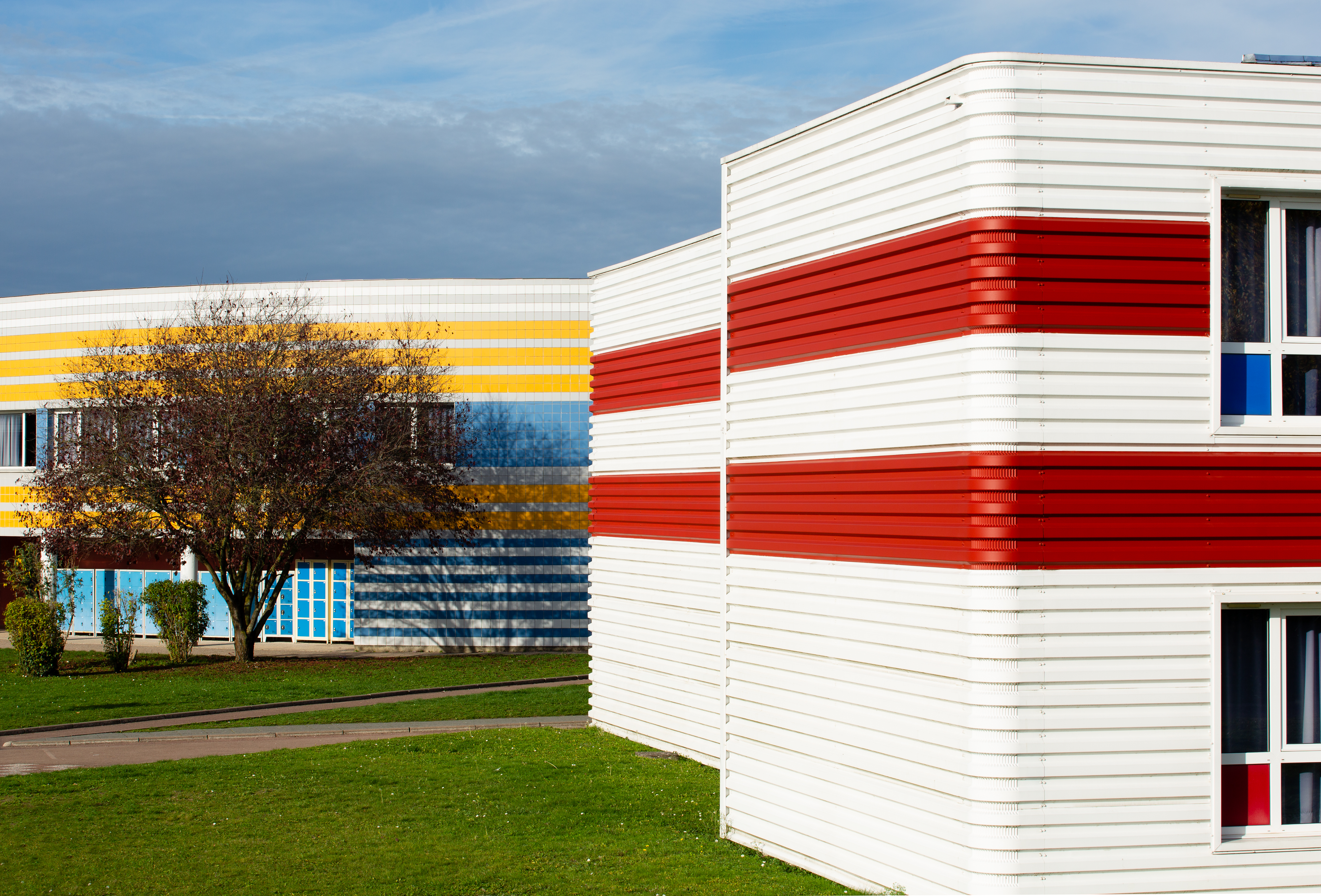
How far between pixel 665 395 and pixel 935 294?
23.2 ft

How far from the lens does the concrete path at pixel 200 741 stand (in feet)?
49.3

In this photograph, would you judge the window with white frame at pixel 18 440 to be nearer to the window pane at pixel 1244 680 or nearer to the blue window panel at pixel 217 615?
the blue window panel at pixel 217 615

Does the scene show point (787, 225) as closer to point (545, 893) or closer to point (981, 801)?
point (981, 801)

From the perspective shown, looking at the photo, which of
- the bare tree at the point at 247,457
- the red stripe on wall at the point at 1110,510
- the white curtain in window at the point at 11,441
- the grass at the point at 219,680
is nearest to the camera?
the red stripe on wall at the point at 1110,510

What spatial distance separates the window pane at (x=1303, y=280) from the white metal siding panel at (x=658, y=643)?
6.28 m

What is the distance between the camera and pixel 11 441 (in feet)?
108

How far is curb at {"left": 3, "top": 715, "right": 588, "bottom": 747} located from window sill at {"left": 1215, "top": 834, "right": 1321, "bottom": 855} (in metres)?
10.5

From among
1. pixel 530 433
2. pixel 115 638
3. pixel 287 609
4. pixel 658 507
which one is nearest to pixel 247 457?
pixel 115 638

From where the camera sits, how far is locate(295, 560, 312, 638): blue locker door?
3094cm

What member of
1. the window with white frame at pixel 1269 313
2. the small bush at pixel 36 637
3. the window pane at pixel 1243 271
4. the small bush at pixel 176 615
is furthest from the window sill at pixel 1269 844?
the small bush at pixel 176 615

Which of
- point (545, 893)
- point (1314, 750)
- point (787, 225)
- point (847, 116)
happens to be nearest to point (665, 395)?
point (787, 225)

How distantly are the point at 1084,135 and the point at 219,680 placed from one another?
67.3ft

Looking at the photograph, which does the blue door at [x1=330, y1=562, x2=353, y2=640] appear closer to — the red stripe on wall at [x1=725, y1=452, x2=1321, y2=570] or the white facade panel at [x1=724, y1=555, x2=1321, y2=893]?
the white facade panel at [x1=724, y1=555, x2=1321, y2=893]

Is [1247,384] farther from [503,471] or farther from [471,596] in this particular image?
[471,596]
